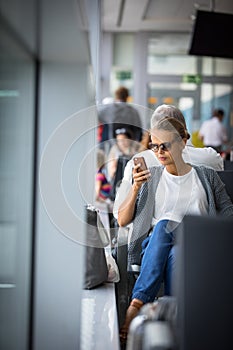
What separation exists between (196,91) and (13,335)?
39.2ft

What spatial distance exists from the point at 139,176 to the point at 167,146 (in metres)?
0.18

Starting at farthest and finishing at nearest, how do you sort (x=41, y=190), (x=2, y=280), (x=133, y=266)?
(x=133, y=266) < (x=41, y=190) < (x=2, y=280)

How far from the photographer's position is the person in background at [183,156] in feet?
9.14

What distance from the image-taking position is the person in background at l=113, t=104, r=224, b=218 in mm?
2787

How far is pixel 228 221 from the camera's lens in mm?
1565

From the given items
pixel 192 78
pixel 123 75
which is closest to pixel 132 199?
pixel 192 78

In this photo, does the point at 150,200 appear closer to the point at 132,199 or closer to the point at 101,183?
the point at 132,199

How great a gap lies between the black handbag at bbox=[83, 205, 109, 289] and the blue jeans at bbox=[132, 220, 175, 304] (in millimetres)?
422

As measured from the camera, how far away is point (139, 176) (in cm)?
276

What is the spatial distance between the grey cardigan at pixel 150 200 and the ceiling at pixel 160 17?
686cm

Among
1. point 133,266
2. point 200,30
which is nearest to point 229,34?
point 200,30

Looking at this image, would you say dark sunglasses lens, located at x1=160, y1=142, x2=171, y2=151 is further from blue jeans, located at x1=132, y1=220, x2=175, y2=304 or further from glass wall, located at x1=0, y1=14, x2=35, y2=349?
glass wall, located at x1=0, y1=14, x2=35, y2=349

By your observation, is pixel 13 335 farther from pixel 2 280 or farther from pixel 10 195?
pixel 10 195

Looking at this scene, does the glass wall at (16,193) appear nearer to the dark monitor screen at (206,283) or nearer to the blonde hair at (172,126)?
the dark monitor screen at (206,283)
